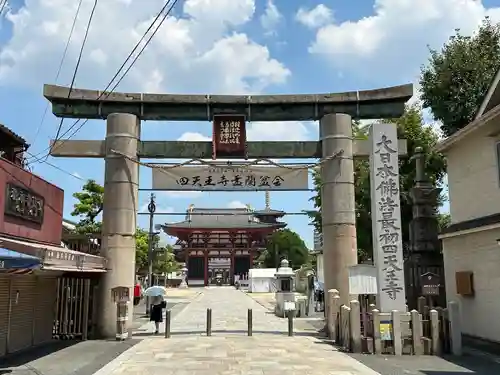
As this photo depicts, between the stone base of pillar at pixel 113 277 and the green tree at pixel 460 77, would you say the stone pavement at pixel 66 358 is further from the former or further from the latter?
the green tree at pixel 460 77

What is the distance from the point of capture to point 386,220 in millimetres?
14609

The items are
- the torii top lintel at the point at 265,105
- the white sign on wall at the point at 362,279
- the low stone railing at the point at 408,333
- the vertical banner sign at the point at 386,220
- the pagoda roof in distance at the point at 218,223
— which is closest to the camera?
the low stone railing at the point at 408,333

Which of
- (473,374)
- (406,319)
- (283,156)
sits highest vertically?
(283,156)

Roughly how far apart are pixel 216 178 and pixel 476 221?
8.47 meters

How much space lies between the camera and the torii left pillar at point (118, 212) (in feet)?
54.3

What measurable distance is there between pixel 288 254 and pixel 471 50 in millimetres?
58903

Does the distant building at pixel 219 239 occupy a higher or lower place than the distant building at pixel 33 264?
higher

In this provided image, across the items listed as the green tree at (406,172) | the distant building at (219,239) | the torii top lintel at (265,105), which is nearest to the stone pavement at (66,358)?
the torii top lintel at (265,105)

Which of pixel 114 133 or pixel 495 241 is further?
pixel 114 133

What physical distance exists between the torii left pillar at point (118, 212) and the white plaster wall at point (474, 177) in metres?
10.8

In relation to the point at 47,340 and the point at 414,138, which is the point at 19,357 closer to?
the point at 47,340

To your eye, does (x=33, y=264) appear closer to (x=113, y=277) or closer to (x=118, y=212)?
(x=113, y=277)

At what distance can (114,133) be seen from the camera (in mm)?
17516

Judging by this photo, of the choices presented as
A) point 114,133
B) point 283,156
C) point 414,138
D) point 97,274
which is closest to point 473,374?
point 283,156
